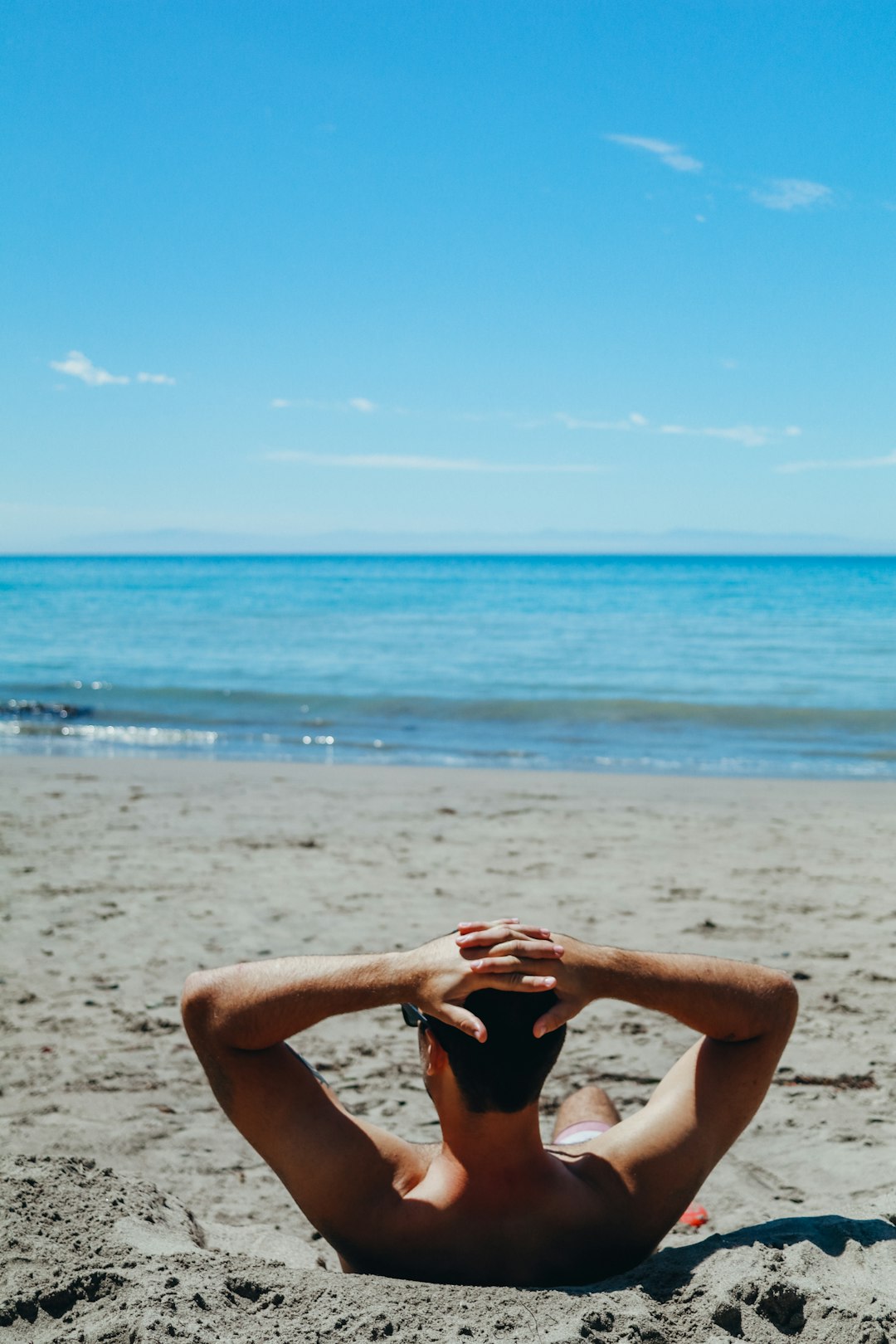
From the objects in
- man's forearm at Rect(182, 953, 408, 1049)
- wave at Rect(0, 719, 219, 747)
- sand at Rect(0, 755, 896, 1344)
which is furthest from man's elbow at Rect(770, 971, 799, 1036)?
wave at Rect(0, 719, 219, 747)

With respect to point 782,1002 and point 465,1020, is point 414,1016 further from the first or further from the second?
point 782,1002

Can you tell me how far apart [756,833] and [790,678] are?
1153cm

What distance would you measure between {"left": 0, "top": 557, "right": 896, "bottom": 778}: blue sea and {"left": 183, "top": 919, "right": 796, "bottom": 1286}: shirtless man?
963cm

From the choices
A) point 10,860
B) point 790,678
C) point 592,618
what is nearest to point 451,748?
point 10,860

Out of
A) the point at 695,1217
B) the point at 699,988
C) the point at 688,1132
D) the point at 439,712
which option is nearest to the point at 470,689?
the point at 439,712

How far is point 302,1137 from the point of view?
2.40m

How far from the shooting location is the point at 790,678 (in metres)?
19.2

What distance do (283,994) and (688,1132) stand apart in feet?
3.58

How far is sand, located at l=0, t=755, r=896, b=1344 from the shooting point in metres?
2.23

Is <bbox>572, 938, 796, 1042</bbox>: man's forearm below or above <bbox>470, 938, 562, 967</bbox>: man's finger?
below

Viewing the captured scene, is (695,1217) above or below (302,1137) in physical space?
below

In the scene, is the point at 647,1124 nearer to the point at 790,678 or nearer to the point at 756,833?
the point at 756,833

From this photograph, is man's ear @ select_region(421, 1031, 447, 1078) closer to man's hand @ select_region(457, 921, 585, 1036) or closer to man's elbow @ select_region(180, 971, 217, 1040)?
man's hand @ select_region(457, 921, 585, 1036)

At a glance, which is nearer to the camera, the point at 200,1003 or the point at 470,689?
the point at 200,1003
